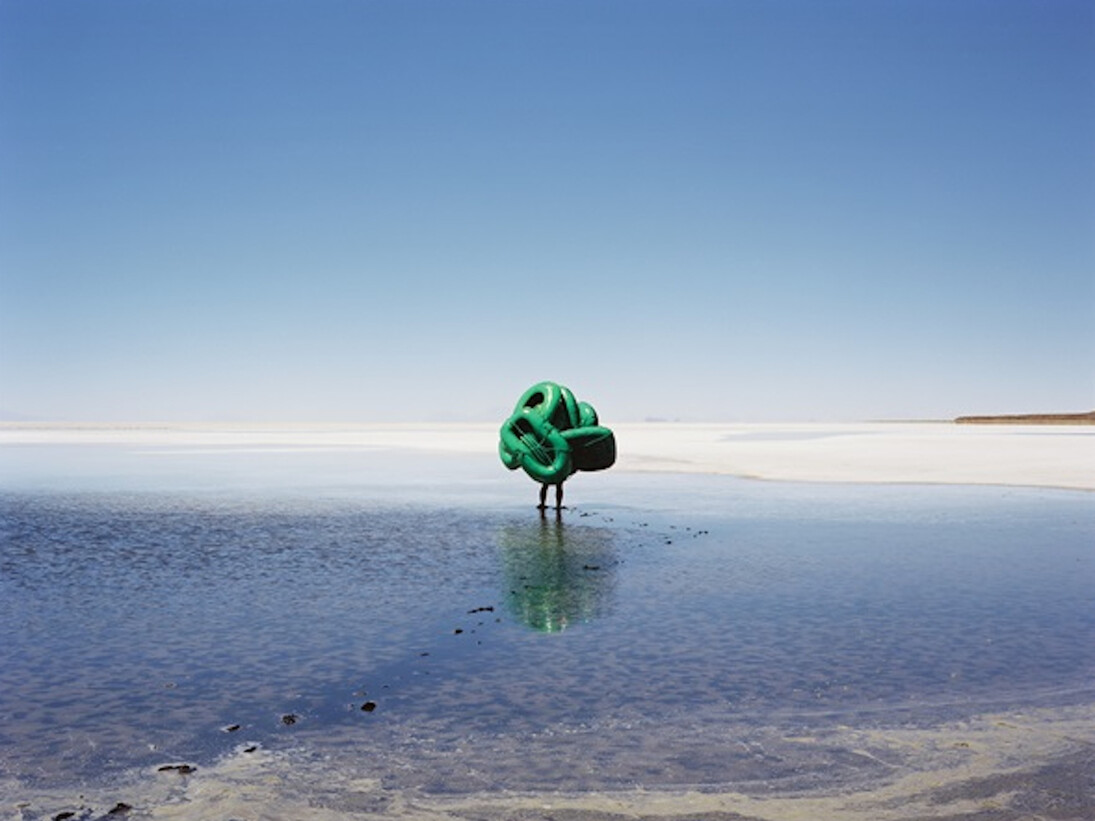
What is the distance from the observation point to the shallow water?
7590 millimetres

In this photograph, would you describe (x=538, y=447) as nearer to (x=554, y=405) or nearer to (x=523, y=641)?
(x=554, y=405)

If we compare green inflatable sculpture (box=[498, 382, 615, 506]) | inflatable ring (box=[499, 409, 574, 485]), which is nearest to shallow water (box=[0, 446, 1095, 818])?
inflatable ring (box=[499, 409, 574, 485])

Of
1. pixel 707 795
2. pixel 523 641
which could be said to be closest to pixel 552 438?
pixel 523 641

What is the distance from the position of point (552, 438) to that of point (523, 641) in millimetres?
12395

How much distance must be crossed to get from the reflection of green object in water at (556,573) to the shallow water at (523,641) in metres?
0.09

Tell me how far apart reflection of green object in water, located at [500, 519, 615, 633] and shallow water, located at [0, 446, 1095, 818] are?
0.09m

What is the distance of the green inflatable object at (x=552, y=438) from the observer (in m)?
23.4

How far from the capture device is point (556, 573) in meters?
15.7

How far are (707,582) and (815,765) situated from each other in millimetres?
7512

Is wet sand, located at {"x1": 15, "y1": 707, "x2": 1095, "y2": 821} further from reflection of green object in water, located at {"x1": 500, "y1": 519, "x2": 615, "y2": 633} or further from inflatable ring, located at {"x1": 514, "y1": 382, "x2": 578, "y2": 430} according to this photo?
inflatable ring, located at {"x1": 514, "y1": 382, "x2": 578, "y2": 430}

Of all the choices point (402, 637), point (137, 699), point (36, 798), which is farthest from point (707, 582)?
point (36, 798)

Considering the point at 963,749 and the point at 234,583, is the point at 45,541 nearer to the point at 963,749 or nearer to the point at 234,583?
the point at 234,583

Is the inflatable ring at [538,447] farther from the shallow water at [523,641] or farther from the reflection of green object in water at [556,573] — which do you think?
the reflection of green object in water at [556,573]

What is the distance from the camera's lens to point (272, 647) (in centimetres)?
1078
